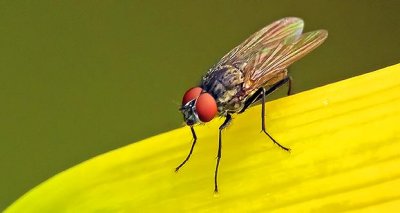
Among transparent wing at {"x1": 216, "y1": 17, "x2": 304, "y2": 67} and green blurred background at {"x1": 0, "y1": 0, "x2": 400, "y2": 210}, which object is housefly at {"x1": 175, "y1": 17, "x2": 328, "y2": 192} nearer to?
transparent wing at {"x1": 216, "y1": 17, "x2": 304, "y2": 67}

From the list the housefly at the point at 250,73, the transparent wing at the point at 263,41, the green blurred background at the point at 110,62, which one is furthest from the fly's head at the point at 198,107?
the green blurred background at the point at 110,62

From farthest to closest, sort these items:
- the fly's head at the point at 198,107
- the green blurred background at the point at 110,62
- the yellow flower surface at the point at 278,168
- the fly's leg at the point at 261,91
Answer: the green blurred background at the point at 110,62
the fly's leg at the point at 261,91
the fly's head at the point at 198,107
the yellow flower surface at the point at 278,168

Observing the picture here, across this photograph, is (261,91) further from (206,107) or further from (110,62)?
(110,62)

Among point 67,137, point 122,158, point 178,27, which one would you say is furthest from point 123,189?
point 178,27

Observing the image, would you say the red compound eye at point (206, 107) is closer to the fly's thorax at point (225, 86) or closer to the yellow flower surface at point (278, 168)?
the fly's thorax at point (225, 86)

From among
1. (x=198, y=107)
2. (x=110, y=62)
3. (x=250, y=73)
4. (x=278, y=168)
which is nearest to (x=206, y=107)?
(x=198, y=107)

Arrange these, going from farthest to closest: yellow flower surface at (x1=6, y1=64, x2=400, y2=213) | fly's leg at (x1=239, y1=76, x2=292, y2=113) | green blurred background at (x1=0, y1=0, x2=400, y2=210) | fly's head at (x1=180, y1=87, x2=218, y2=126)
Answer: green blurred background at (x1=0, y1=0, x2=400, y2=210)
fly's leg at (x1=239, y1=76, x2=292, y2=113)
fly's head at (x1=180, y1=87, x2=218, y2=126)
yellow flower surface at (x1=6, y1=64, x2=400, y2=213)

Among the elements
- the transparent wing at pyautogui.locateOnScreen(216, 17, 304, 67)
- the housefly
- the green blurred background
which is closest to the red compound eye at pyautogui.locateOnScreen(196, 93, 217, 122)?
the housefly
